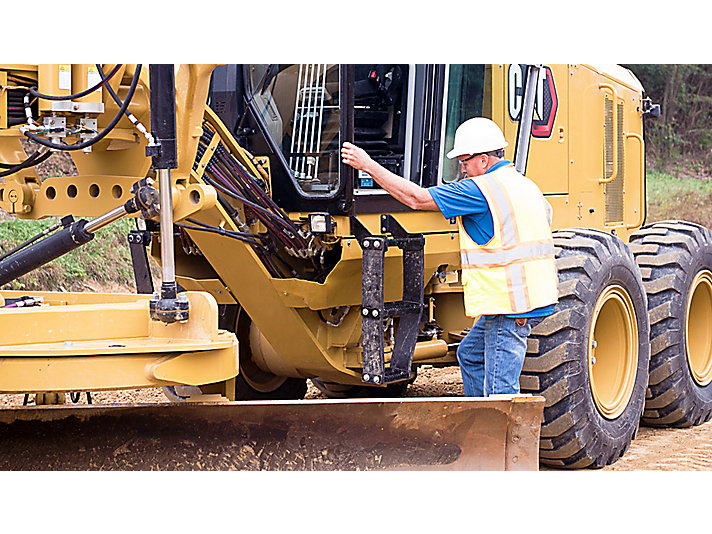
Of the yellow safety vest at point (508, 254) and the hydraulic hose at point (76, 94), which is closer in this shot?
the hydraulic hose at point (76, 94)

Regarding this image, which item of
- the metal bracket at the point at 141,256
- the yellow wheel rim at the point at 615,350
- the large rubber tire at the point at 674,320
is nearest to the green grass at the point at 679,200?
the large rubber tire at the point at 674,320

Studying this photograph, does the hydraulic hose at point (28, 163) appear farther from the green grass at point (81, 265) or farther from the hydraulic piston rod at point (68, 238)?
the green grass at point (81, 265)

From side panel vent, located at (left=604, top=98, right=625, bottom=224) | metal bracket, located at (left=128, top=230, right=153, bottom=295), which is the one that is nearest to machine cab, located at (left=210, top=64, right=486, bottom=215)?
metal bracket, located at (left=128, top=230, right=153, bottom=295)

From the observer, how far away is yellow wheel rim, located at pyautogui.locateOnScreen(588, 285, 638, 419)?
5617mm

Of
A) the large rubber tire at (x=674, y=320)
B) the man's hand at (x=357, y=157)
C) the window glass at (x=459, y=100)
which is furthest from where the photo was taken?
the large rubber tire at (x=674, y=320)

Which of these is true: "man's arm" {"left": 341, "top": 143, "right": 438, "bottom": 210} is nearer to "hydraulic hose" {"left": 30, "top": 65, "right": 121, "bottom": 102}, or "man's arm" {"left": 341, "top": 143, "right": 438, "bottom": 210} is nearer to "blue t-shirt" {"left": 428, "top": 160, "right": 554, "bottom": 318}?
"blue t-shirt" {"left": 428, "top": 160, "right": 554, "bottom": 318}

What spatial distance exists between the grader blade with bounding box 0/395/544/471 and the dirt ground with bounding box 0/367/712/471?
0.39 feet

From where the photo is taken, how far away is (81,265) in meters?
10.8

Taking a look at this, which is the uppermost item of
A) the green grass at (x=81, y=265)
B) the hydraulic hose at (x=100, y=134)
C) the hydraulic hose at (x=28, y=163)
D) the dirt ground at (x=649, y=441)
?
the hydraulic hose at (x=100, y=134)

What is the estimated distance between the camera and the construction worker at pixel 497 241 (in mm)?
4434

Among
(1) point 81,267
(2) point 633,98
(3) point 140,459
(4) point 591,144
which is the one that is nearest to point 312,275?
(3) point 140,459

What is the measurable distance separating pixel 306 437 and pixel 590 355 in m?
1.85

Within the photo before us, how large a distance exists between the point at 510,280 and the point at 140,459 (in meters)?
1.92

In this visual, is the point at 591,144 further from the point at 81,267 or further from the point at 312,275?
the point at 81,267
